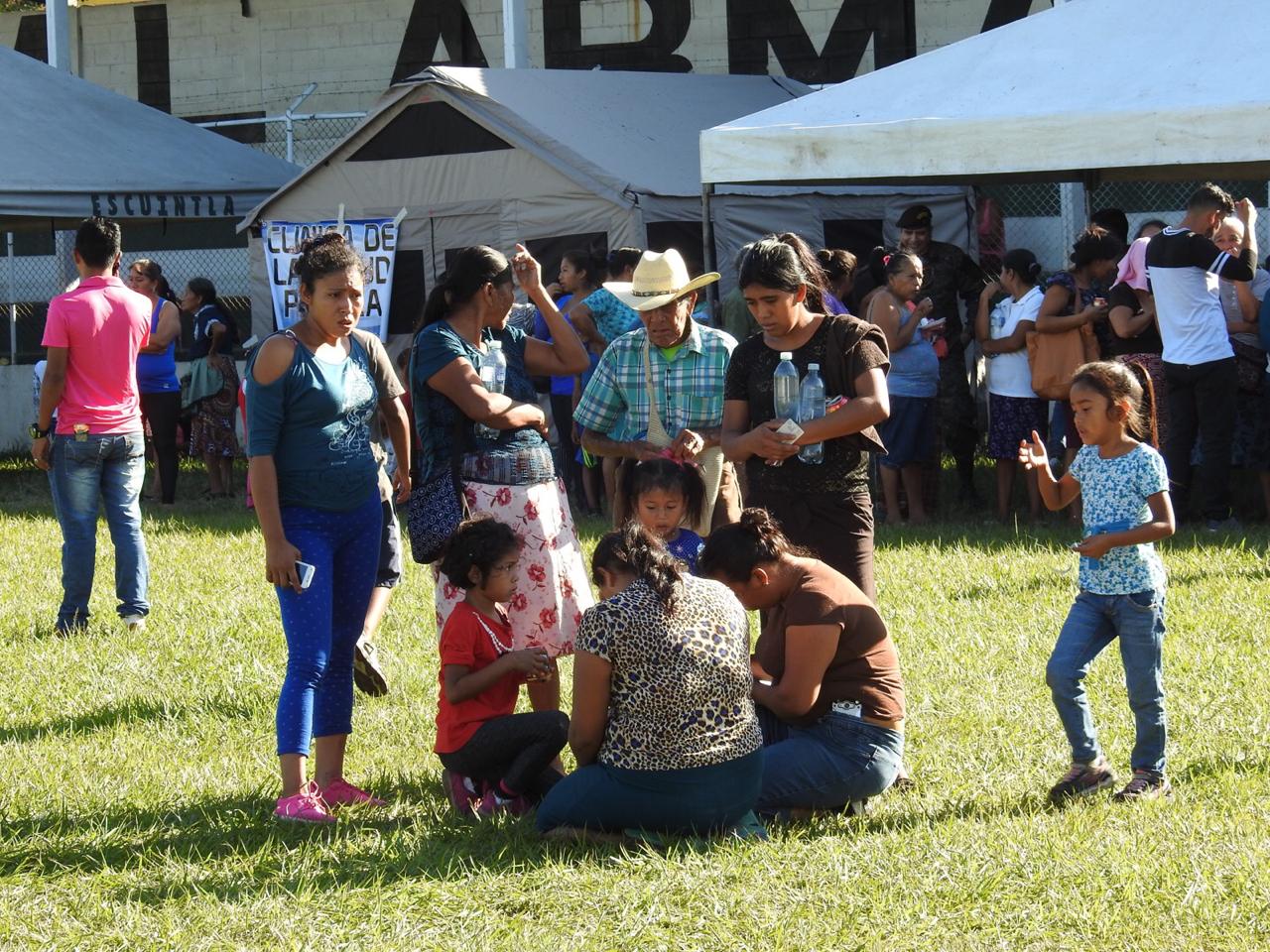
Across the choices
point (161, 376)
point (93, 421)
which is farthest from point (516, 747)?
point (161, 376)

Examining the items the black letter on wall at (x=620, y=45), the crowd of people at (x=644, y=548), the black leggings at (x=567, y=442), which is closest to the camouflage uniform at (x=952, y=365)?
the black leggings at (x=567, y=442)

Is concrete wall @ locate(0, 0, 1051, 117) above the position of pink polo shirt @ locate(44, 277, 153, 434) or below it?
above

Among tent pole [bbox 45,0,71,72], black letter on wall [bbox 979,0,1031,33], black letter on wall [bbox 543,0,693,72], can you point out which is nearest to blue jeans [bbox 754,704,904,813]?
black letter on wall [bbox 979,0,1031,33]

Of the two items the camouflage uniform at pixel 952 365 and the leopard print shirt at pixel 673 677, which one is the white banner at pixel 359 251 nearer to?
the camouflage uniform at pixel 952 365

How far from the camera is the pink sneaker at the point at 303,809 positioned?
5.05 meters

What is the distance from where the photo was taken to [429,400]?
5414mm

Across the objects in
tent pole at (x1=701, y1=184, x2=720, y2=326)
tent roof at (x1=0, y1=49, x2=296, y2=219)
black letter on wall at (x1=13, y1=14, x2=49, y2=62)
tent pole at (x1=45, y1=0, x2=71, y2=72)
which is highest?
black letter on wall at (x1=13, y1=14, x2=49, y2=62)

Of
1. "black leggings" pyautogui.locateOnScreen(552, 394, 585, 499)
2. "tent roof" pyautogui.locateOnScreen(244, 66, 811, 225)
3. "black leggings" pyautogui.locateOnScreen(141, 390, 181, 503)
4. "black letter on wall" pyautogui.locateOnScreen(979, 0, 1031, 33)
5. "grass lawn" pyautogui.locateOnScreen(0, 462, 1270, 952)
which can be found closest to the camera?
"grass lawn" pyautogui.locateOnScreen(0, 462, 1270, 952)

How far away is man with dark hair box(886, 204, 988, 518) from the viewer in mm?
11578

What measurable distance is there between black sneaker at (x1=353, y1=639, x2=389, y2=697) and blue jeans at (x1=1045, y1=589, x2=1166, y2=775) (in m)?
2.69

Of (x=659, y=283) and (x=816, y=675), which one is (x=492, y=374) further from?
(x=816, y=675)

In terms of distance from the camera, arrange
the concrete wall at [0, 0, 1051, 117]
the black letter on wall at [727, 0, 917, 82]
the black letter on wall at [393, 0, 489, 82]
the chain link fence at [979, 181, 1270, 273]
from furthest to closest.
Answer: the black letter on wall at [393, 0, 489, 82] → the concrete wall at [0, 0, 1051, 117] → the black letter on wall at [727, 0, 917, 82] → the chain link fence at [979, 181, 1270, 273]

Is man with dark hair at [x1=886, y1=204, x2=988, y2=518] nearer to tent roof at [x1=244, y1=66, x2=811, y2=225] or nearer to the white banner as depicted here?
tent roof at [x1=244, y1=66, x2=811, y2=225]

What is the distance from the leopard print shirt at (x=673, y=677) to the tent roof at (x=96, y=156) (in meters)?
9.95
